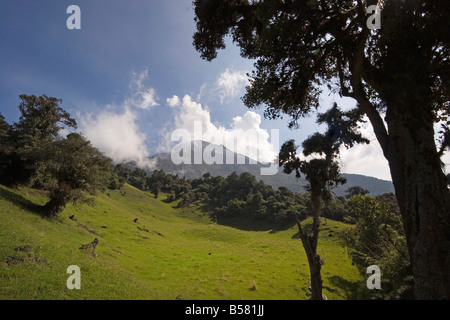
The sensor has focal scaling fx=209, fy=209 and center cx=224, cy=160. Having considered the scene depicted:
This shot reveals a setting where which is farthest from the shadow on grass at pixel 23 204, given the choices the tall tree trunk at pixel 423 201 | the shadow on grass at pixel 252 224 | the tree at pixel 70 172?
the shadow on grass at pixel 252 224

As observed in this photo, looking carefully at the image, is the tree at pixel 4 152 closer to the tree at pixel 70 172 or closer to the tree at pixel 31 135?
the tree at pixel 31 135

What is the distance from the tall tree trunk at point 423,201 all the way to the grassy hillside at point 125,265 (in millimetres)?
17585

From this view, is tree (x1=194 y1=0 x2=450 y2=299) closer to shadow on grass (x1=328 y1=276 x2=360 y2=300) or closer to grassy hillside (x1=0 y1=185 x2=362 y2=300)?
grassy hillside (x1=0 y1=185 x2=362 y2=300)

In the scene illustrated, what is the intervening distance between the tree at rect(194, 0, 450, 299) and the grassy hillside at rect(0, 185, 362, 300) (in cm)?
1782

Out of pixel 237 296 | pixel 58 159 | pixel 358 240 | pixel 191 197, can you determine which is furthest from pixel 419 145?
pixel 191 197

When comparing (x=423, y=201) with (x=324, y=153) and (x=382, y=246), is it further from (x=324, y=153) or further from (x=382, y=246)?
(x=382, y=246)

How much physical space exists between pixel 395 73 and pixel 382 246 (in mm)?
41533

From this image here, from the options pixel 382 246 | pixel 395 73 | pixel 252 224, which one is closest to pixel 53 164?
pixel 395 73

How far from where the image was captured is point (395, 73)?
6.80 metres

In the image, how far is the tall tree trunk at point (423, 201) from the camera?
5.04m

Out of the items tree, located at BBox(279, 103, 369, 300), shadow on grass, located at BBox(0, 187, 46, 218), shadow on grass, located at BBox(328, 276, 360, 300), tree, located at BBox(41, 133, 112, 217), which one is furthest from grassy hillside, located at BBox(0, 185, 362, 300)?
tree, located at BBox(279, 103, 369, 300)

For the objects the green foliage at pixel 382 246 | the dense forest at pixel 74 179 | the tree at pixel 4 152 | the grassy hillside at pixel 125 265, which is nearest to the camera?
the grassy hillside at pixel 125 265

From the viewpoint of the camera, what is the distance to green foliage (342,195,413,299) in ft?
79.5
